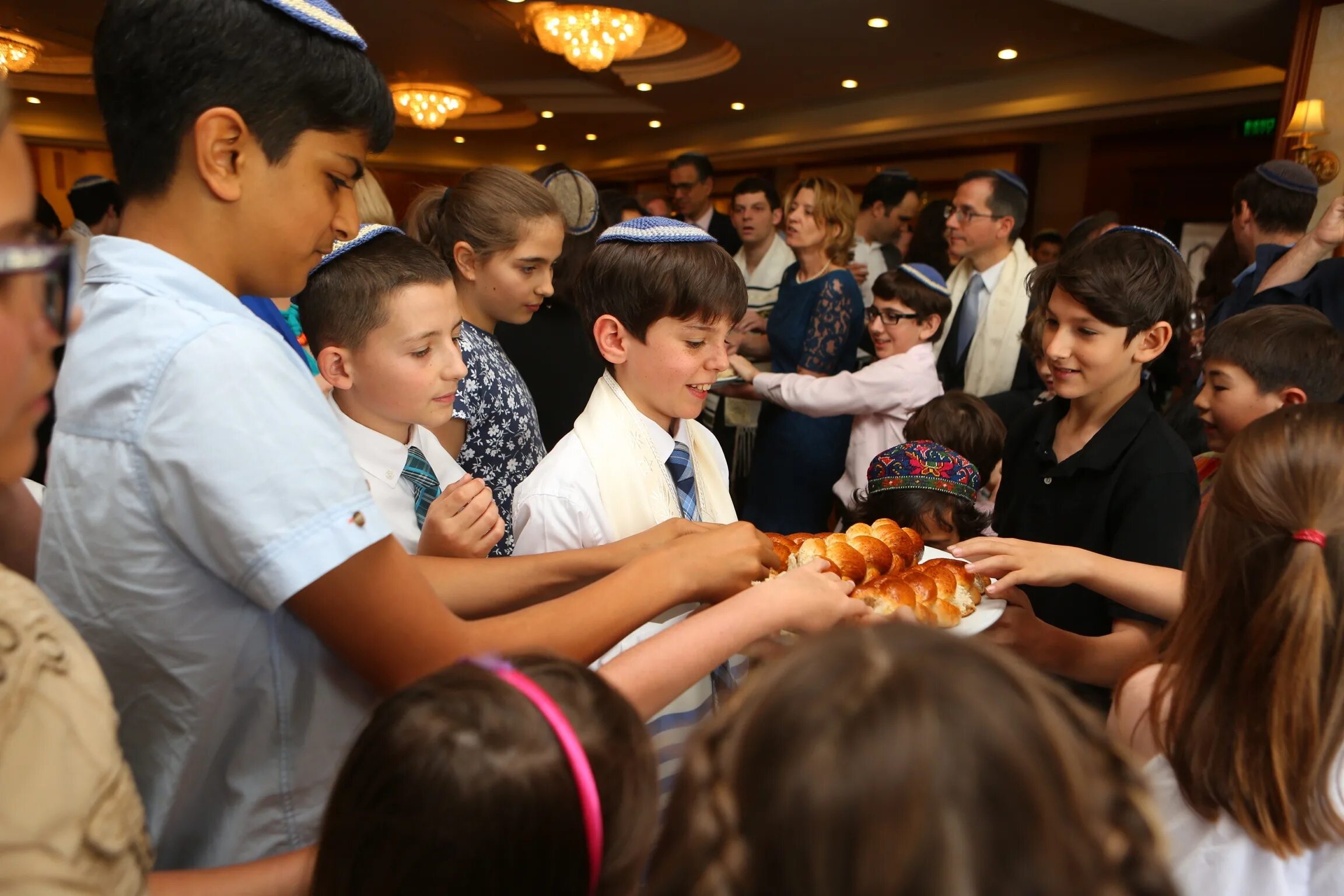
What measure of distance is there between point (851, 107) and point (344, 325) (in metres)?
9.71

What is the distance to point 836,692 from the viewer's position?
0.48 meters

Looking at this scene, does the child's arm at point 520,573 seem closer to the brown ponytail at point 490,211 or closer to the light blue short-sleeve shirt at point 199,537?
the light blue short-sleeve shirt at point 199,537

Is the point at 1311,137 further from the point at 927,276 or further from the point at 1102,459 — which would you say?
the point at 1102,459

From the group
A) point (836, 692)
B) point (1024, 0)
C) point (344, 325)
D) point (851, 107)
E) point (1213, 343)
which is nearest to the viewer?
point (836, 692)

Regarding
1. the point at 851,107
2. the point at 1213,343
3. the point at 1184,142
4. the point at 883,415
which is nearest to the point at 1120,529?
the point at 1213,343

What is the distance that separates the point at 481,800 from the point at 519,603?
0.69 m

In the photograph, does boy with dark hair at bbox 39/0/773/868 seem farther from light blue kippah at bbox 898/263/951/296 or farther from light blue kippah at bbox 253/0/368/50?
light blue kippah at bbox 898/263/951/296

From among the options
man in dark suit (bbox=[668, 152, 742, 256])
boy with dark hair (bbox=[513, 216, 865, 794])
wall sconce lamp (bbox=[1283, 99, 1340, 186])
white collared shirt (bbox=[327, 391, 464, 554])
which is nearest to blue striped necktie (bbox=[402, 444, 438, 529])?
white collared shirt (bbox=[327, 391, 464, 554])

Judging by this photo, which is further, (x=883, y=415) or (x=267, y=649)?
(x=883, y=415)

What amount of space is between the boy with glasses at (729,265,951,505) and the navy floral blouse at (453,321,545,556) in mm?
1477

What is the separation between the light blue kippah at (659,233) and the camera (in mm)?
1693

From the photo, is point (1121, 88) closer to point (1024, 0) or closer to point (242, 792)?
point (1024, 0)

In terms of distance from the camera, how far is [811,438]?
369 centimetres

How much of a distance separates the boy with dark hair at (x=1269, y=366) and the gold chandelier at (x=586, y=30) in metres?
6.31
